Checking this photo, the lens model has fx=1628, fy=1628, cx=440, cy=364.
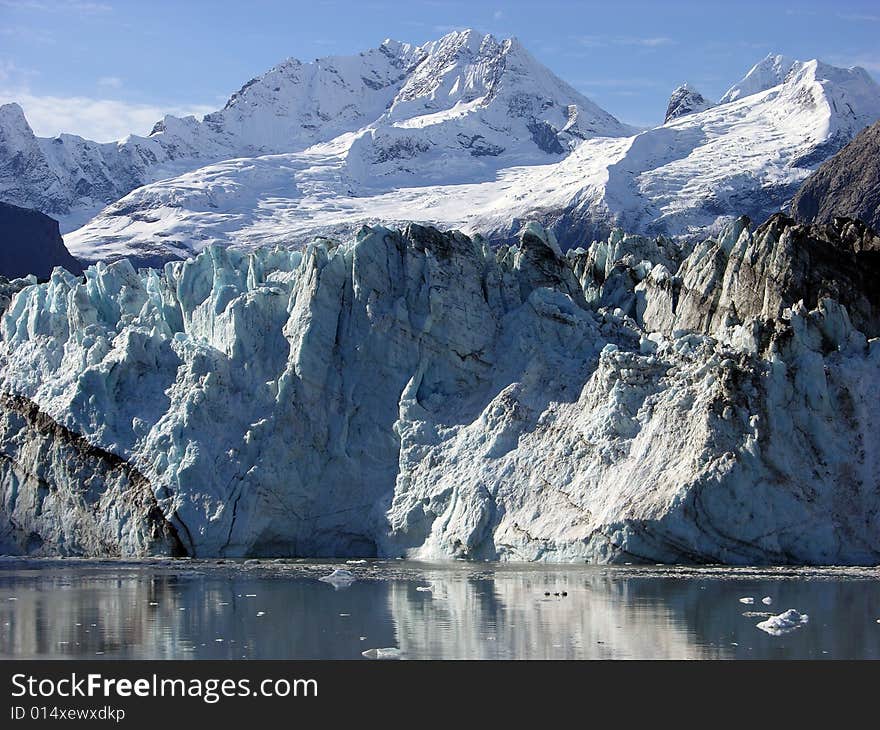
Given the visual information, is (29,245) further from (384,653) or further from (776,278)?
(384,653)

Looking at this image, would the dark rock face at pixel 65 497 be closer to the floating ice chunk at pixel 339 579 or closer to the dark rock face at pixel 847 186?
the floating ice chunk at pixel 339 579

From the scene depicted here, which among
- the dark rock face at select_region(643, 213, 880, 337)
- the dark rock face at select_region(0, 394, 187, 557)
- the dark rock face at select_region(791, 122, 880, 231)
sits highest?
the dark rock face at select_region(791, 122, 880, 231)

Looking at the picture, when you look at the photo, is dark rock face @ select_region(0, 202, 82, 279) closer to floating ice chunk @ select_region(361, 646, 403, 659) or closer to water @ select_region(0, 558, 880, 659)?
water @ select_region(0, 558, 880, 659)

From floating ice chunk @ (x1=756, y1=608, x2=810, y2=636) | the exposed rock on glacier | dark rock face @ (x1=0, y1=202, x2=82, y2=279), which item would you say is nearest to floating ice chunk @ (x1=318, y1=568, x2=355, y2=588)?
the exposed rock on glacier

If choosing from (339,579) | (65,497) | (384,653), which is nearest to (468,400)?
(339,579)

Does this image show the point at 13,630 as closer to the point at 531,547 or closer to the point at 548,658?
the point at 548,658

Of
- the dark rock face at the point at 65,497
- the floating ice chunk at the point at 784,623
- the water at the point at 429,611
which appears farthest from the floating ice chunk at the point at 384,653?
the dark rock face at the point at 65,497

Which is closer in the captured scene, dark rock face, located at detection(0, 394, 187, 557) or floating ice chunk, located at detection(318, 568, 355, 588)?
floating ice chunk, located at detection(318, 568, 355, 588)
